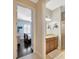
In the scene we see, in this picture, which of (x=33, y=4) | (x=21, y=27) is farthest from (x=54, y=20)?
(x=21, y=27)

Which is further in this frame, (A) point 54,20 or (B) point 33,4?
(A) point 54,20
